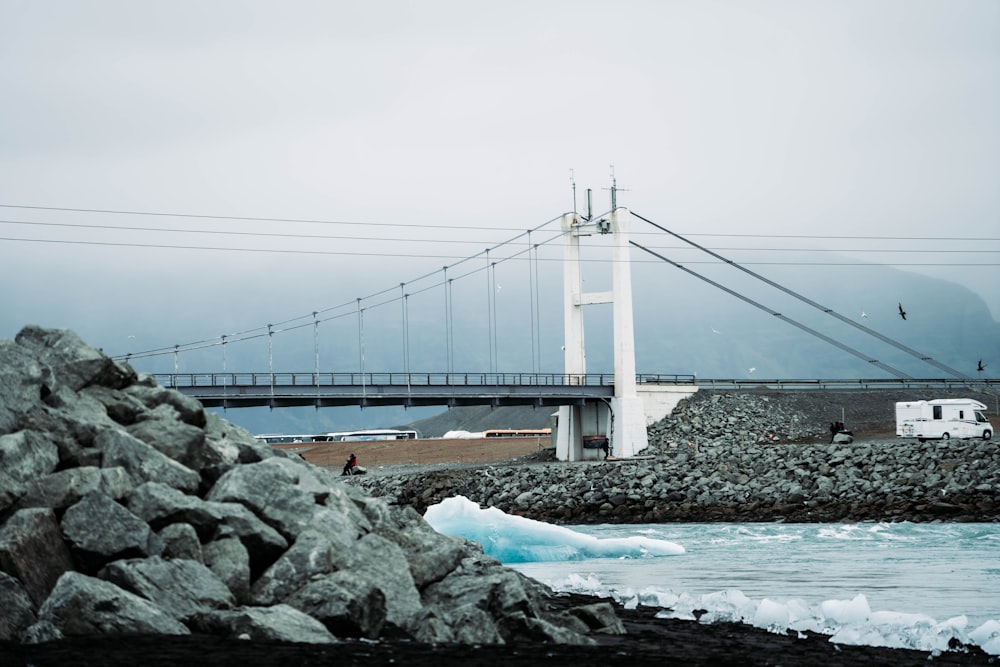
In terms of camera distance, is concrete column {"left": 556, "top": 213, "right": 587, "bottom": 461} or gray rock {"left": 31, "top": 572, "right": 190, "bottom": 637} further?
concrete column {"left": 556, "top": 213, "right": 587, "bottom": 461}

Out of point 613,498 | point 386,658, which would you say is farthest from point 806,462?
point 386,658

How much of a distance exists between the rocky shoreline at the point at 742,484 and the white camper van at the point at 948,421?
15.2 feet

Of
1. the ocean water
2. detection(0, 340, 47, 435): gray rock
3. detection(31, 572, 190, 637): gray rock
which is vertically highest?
detection(0, 340, 47, 435): gray rock

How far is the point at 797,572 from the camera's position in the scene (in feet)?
77.0

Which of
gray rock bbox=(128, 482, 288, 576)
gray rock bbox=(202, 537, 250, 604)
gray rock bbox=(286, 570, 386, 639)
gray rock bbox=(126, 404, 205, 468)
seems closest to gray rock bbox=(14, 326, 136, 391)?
gray rock bbox=(126, 404, 205, 468)

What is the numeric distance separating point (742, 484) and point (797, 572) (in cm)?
2068

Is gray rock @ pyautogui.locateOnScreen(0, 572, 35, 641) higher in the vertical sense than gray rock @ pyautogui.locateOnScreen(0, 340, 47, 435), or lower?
lower

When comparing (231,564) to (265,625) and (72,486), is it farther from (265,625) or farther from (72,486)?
(72,486)

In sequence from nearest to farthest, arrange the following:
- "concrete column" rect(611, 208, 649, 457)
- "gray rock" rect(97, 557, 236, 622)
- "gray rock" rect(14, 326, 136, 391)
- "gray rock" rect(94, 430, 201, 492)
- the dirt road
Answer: "gray rock" rect(97, 557, 236, 622) → "gray rock" rect(94, 430, 201, 492) → "gray rock" rect(14, 326, 136, 391) → "concrete column" rect(611, 208, 649, 457) → the dirt road

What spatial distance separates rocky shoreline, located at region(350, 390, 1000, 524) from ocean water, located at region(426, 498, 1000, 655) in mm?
3141

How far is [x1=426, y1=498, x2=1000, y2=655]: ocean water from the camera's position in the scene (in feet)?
52.1

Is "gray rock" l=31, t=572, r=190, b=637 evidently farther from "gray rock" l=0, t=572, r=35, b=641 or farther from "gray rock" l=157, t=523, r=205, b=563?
"gray rock" l=157, t=523, r=205, b=563

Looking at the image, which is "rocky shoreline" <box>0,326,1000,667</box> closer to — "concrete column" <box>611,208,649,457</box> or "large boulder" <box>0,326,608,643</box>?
"large boulder" <box>0,326,608,643</box>

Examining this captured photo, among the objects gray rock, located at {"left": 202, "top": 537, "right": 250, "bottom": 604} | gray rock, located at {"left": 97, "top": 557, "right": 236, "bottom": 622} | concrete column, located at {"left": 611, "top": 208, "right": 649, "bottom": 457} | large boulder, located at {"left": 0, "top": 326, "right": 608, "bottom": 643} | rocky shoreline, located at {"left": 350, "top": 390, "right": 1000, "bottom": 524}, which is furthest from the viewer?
concrete column, located at {"left": 611, "top": 208, "right": 649, "bottom": 457}
